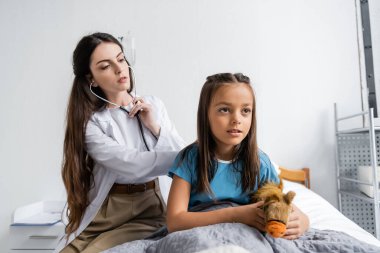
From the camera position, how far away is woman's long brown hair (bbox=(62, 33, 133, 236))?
42.7 inches

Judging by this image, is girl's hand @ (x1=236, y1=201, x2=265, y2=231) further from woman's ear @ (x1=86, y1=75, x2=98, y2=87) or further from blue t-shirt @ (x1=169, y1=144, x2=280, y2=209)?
woman's ear @ (x1=86, y1=75, x2=98, y2=87)

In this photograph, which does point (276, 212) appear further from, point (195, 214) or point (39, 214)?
point (39, 214)

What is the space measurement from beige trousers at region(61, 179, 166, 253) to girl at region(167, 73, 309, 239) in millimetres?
228

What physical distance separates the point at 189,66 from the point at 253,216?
1.63 metres

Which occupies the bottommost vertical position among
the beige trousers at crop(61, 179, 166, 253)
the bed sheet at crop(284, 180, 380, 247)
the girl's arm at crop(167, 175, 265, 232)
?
the bed sheet at crop(284, 180, 380, 247)

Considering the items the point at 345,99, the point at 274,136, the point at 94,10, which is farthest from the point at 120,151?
the point at 345,99

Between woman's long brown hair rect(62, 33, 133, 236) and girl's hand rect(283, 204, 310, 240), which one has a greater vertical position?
woman's long brown hair rect(62, 33, 133, 236)

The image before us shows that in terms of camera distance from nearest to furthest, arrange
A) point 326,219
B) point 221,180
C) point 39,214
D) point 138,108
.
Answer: point 221,180
point 138,108
point 326,219
point 39,214

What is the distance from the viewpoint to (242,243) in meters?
0.61

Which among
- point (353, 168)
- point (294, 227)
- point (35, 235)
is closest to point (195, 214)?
point (294, 227)

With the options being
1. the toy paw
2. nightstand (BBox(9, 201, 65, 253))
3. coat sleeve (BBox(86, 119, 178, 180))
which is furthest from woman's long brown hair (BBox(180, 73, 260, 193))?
nightstand (BBox(9, 201, 65, 253))

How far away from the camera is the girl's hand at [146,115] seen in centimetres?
114

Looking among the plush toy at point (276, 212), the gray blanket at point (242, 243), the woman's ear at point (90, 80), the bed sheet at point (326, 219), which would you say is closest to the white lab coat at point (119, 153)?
the woman's ear at point (90, 80)

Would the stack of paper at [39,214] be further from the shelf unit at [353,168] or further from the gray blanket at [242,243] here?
the shelf unit at [353,168]
